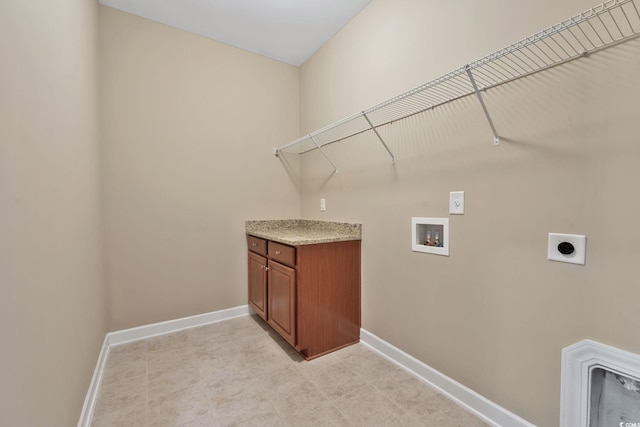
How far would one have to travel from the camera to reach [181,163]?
7.72 ft

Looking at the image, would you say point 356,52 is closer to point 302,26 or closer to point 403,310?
point 302,26

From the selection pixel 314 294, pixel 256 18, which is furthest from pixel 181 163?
pixel 314 294

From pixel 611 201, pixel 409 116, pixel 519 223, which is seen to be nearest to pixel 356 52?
pixel 409 116

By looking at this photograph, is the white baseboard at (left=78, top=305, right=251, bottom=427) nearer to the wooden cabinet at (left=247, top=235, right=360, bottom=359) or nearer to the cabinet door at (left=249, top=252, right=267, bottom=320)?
the cabinet door at (left=249, top=252, right=267, bottom=320)

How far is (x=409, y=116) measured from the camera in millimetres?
1708

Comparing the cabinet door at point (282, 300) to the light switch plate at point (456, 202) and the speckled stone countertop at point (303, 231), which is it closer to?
the speckled stone countertop at point (303, 231)

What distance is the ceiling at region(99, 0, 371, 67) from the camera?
203cm

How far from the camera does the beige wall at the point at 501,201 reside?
98cm

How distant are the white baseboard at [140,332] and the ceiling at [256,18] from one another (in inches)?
98.9

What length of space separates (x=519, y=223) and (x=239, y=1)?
2343mm

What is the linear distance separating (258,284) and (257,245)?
0.35m

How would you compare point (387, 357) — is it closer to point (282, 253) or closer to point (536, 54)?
point (282, 253)

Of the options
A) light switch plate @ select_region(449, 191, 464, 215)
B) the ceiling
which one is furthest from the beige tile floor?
the ceiling

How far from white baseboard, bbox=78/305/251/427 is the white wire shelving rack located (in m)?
2.09
